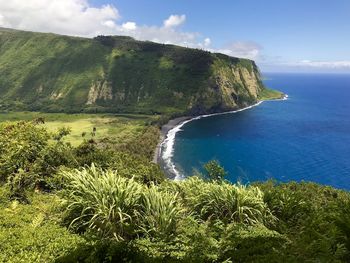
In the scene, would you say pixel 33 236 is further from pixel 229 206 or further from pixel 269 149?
pixel 269 149

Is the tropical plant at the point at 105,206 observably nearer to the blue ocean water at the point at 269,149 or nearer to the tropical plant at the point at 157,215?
the tropical plant at the point at 157,215

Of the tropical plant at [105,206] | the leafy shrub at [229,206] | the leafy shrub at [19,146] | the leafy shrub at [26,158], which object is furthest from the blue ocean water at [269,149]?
the tropical plant at [105,206]

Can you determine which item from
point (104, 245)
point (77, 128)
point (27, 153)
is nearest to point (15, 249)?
point (104, 245)

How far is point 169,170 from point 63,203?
98104 mm

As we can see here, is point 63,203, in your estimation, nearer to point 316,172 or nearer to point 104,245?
point 104,245

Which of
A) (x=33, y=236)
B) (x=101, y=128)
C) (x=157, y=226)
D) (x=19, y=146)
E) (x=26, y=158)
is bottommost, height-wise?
(x=101, y=128)

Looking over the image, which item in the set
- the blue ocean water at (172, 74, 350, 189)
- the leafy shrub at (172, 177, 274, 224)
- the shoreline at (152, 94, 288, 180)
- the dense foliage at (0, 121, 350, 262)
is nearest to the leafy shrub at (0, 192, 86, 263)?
the dense foliage at (0, 121, 350, 262)

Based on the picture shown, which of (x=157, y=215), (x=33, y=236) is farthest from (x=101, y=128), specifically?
(x=33, y=236)

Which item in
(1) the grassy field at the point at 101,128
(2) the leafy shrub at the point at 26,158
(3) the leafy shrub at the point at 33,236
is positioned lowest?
(1) the grassy field at the point at 101,128

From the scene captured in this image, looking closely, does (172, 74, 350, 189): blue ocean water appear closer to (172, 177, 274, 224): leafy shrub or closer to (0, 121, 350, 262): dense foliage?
(172, 177, 274, 224): leafy shrub

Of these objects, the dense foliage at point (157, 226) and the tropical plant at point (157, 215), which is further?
the tropical plant at point (157, 215)

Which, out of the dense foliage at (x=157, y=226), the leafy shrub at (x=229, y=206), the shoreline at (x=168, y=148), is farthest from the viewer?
the shoreline at (x=168, y=148)

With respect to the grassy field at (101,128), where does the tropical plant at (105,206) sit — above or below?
above

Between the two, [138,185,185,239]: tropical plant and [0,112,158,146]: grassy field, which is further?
[0,112,158,146]: grassy field
